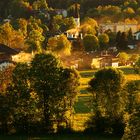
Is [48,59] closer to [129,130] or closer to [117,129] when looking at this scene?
[117,129]

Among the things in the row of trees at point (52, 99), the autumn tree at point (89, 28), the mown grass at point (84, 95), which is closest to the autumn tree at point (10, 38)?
the autumn tree at point (89, 28)

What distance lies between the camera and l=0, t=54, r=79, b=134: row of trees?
122 ft

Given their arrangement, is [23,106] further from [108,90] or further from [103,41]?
[103,41]

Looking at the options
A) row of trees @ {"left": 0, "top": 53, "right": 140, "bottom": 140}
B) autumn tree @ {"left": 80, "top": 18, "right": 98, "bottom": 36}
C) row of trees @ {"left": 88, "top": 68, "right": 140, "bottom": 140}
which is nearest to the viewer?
row of trees @ {"left": 88, "top": 68, "right": 140, "bottom": 140}

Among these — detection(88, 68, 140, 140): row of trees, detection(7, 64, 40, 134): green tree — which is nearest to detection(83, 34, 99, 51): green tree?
detection(88, 68, 140, 140): row of trees

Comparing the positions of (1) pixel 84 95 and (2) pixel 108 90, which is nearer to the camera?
(2) pixel 108 90

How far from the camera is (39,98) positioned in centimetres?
3759

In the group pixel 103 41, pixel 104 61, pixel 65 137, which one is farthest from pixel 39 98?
pixel 103 41

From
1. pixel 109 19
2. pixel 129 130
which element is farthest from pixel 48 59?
pixel 109 19

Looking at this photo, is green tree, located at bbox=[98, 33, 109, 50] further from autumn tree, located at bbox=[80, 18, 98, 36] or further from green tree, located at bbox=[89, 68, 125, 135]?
green tree, located at bbox=[89, 68, 125, 135]

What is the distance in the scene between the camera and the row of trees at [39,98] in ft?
122

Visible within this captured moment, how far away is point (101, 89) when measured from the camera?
37.5m

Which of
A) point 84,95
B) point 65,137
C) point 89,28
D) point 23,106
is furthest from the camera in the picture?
point 89,28

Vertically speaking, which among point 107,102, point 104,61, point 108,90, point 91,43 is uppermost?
point 91,43
